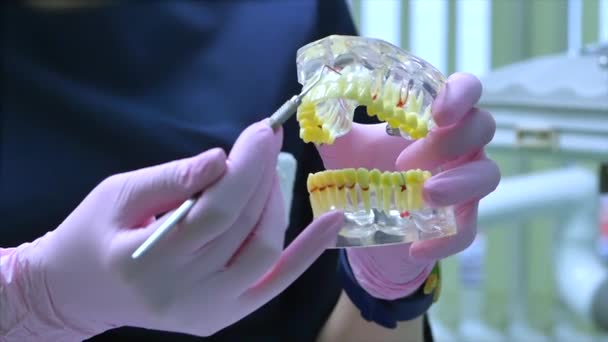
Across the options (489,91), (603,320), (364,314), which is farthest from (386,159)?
(603,320)

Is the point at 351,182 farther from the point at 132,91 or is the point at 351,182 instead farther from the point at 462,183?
the point at 132,91

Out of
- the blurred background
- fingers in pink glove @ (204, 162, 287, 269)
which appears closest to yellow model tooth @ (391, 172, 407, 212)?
fingers in pink glove @ (204, 162, 287, 269)

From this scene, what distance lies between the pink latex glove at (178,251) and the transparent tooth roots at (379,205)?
0.05 m

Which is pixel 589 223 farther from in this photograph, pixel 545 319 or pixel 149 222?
pixel 149 222

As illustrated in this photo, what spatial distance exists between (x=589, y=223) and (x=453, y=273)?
460 mm

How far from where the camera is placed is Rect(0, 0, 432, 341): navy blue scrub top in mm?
903

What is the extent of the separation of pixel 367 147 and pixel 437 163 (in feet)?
0.28

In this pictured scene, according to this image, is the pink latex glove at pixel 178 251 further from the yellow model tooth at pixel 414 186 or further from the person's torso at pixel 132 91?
the person's torso at pixel 132 91

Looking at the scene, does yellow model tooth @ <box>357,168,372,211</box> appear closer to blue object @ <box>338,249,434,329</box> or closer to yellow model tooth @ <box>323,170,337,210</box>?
yellow model tooth @ <box>323,170,337,210</box>

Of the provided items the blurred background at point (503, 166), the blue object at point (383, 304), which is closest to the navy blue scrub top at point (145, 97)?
the blue object at point (383, 304)

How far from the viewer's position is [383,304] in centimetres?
80

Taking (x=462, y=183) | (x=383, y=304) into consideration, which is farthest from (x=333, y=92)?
(x=383, y=304)

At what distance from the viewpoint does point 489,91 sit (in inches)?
46.8

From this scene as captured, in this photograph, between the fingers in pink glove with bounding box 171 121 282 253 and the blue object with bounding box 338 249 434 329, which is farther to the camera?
the blue object with bounding box 338 249 434 329
